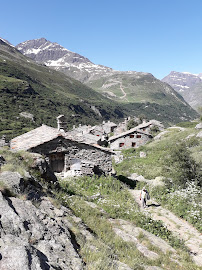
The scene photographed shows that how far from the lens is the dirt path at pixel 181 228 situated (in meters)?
9.06

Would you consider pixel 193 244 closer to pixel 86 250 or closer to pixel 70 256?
pixel 86 250

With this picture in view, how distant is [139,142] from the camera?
56656mm

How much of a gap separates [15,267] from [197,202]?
13579 mm

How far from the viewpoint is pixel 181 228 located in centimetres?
1144

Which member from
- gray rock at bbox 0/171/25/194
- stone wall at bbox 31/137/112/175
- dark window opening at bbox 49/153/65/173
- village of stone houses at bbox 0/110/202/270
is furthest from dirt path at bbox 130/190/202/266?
gray rock at bbox 0/171/25/194

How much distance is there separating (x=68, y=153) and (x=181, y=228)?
1007 cm

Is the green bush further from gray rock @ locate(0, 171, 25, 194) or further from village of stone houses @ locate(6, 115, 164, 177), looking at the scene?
gray rock @ locate(0, 171, 25, 194)

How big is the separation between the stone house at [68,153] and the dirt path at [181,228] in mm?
4285

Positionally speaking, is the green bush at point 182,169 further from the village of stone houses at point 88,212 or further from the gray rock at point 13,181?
the gray rock at point 13,181

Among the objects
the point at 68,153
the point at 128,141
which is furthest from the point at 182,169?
the point at 128,141

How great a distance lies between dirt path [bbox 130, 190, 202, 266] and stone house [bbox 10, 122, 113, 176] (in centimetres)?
428

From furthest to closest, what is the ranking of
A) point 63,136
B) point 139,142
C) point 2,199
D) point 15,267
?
point 139,142, point 63,136, point 2,199, point 15,267

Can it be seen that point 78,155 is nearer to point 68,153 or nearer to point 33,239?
point 68,153

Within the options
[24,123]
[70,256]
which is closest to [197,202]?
[70,256]
